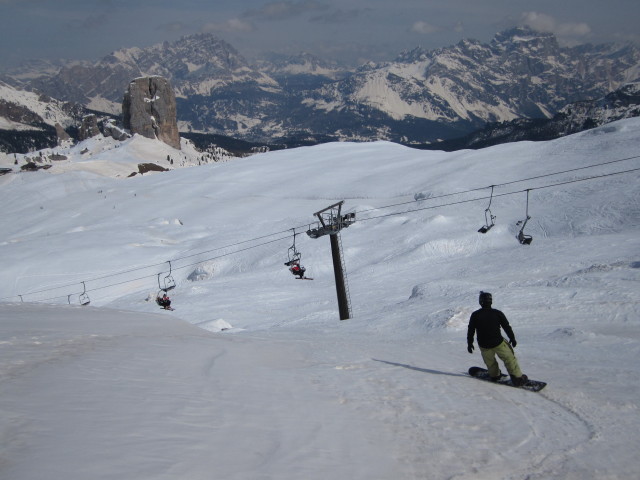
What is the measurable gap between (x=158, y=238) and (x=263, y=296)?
28.0 m

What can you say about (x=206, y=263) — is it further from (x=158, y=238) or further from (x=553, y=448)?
(x=553, y=448)

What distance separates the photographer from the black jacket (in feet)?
35.3

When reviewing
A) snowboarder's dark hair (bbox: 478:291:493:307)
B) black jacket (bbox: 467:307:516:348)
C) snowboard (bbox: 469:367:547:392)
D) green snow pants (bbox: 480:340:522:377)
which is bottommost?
snowboard (bbox: 469:367:547:392)

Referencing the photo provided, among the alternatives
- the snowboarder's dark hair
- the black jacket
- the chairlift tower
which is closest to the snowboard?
the black jacket

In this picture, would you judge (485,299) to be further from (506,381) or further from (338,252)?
(338,252)

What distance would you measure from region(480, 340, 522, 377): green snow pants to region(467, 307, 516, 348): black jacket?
0.12 m

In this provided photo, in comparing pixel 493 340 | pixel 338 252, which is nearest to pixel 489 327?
pixel 493 340

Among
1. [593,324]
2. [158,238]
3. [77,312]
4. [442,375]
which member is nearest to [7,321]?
[77,312]

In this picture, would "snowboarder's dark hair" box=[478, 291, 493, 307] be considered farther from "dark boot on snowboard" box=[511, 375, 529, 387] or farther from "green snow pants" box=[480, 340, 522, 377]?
"dark boot on snowboard" box=[511, 375, 529, 387]

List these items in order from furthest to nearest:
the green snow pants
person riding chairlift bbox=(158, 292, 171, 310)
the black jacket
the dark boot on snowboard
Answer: person riding chairlift bbox=(158, 292, 171, 310)
the black jacket
the green snow pants
the dark boot on snowboard

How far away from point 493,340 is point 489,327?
0.87ft

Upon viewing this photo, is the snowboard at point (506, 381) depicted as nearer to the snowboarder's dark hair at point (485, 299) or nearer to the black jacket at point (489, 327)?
the black jacket at point (489, 327)

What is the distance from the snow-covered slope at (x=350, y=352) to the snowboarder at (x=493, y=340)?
0.50 metres

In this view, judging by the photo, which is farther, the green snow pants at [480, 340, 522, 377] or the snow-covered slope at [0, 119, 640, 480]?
the green snow pants at [480, 340, 522, 377]
